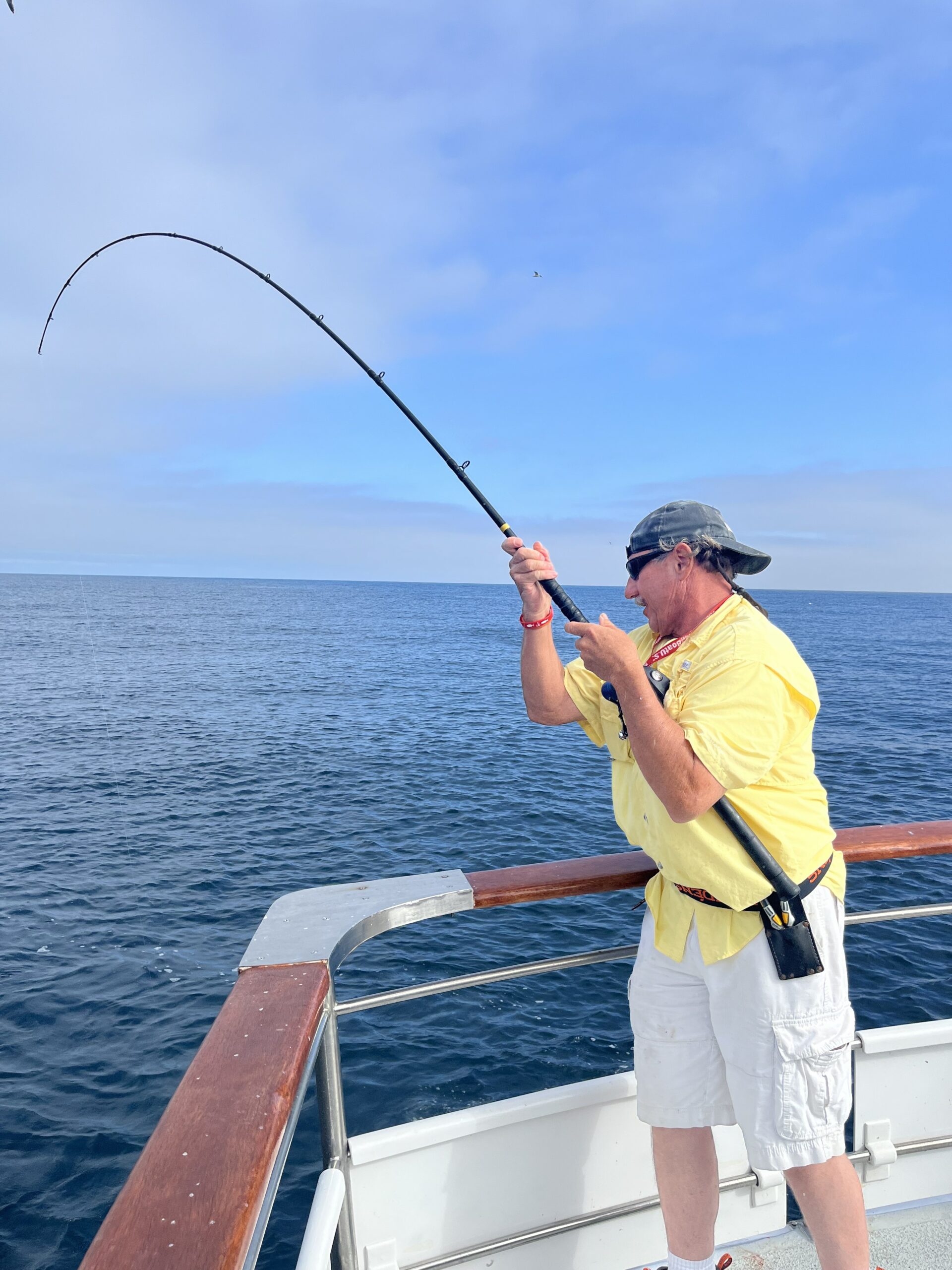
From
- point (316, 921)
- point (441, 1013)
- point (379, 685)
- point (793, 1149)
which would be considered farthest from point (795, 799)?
point (379, 685)

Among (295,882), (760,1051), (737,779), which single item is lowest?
(295,882)

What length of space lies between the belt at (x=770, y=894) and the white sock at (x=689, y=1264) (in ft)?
3.25

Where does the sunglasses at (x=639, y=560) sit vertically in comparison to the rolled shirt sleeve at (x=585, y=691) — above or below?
above

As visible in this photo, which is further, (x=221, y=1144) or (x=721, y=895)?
(x=721, y=895)

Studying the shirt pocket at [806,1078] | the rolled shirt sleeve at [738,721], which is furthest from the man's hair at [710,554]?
the shirt pocket at [806,1078]

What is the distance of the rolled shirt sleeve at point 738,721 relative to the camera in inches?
68.5

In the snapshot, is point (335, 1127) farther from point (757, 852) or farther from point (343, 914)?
point (757, 852)

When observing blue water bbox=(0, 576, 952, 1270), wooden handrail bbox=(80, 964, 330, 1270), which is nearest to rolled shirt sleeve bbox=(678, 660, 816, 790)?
wooden handrail bbox=(80, 964, 330, 1270)

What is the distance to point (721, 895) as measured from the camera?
1.87 m

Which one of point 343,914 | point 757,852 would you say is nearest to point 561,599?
point 757,852

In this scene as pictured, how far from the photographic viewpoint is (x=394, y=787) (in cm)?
1800

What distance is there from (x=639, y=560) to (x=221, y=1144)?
63.5 inches

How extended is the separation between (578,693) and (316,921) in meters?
1.03

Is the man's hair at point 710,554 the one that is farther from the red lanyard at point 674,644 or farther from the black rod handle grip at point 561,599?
the black rod handle grip at point 561,599
